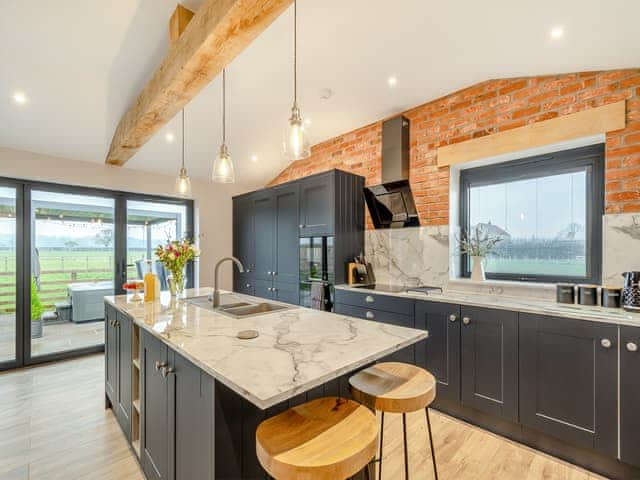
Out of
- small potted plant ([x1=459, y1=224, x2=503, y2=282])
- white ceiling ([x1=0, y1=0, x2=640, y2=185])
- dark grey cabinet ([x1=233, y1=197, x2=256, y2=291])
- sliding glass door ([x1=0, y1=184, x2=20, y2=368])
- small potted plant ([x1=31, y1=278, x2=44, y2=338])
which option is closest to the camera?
white ceiling ([x1=0, y1=0, x2=640, y2=185])

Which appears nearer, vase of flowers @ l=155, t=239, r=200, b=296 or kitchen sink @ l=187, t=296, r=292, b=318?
kitchen sink @ l=187, t=296, r=292, b=318

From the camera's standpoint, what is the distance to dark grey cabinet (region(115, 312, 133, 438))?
6.40ft

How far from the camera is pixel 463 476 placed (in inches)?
67.8

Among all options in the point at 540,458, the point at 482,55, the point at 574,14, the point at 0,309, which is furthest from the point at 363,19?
the point at 0,309

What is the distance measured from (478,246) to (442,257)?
13.0 inches

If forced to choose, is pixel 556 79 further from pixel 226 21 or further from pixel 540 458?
pixel 540 458

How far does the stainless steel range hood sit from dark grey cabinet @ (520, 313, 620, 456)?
4.73 ft

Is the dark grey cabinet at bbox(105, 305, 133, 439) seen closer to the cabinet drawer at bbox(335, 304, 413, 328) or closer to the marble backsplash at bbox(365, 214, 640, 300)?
the cabinet drawer at bbox(335, 304, 413, 328)

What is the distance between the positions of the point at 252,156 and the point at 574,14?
131 inches

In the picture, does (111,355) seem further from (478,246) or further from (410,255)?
(478,246)

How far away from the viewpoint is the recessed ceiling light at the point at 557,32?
1892 millimetres

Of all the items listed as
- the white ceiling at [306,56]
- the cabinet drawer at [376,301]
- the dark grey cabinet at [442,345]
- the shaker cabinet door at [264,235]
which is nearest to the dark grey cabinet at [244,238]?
the shaker cabinet door at [264,235]

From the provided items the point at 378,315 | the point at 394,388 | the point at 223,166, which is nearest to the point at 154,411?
the point at 394,388

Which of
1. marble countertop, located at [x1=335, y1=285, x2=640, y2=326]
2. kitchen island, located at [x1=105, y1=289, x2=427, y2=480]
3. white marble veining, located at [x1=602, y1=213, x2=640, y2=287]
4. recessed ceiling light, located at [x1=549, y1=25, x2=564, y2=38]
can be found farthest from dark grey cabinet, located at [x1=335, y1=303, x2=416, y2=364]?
recessed ceiling light, located at [x1=549, y1=25, x2=564, y2=38]
